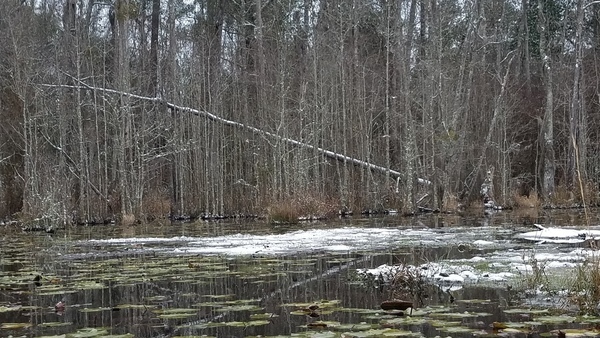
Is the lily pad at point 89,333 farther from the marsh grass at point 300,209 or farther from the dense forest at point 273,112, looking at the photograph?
the dense forest at point 273,112

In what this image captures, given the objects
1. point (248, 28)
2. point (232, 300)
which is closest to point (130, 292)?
point (232, 300)

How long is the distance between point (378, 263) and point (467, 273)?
62.1 inches

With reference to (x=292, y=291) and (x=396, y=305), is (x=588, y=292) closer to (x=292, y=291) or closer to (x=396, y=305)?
(x=396, y=305)

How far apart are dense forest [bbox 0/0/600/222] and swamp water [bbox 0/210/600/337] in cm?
1048

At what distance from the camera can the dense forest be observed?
74.1 feet

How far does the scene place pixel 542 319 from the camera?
169 inches

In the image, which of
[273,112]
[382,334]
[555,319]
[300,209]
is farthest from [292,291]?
[273,112]

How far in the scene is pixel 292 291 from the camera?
19.4ft

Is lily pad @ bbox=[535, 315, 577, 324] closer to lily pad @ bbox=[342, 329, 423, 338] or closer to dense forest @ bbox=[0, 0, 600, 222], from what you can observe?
lily pad @ bbox=[342, 329, 423, 338]

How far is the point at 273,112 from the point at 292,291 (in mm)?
18135

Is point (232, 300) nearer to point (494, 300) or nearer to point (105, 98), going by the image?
point (494, 300)

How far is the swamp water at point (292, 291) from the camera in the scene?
429 cm

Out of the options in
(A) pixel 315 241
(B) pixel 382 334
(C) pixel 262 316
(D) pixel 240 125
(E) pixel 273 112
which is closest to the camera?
(B) pixel 382 334

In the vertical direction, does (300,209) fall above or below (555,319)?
above
